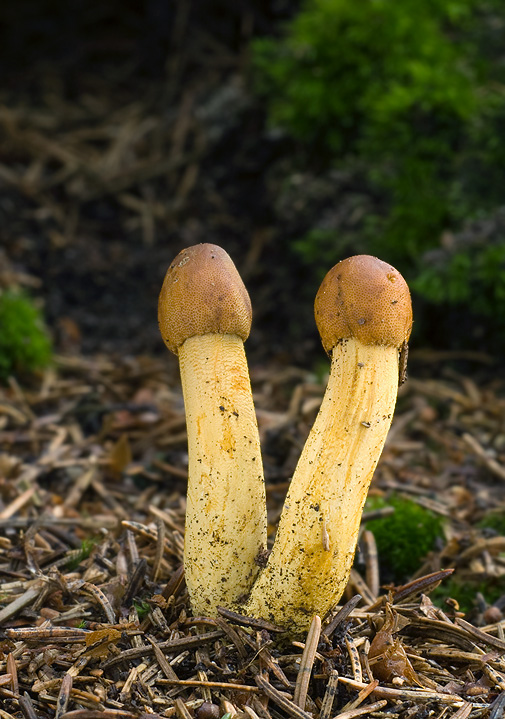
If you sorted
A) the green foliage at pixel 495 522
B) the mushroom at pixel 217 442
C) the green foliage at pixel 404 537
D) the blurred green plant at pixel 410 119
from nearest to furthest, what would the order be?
the mushroom at pixel 217 442
the green foliage at pixel 404 537
the green foliage at pixel 495 522
the blurred green plant at pixel 410 119

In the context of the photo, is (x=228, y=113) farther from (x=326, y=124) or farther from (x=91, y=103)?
(x=91, y=103)

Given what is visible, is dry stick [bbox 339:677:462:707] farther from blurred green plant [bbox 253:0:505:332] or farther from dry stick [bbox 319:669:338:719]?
blurred green plant [bbox 253:0:505:332]

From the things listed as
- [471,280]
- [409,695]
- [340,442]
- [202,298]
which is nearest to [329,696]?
[409,695]

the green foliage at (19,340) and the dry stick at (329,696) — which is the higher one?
the green foliage at (19,340)

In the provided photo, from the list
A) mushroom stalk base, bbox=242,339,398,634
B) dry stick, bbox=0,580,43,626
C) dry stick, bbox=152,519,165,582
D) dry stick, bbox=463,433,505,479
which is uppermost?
mushroom stalk base, bbox=242,339,398,634

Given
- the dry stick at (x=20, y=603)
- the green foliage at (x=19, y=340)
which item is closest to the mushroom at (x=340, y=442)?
the dry stick at (x=20, y=603)

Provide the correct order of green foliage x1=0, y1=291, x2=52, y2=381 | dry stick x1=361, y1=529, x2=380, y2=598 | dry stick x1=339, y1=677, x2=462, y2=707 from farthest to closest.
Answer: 1. green foliage x1=0, y1=291, x2=52, y2=381
2. dry stick x1=361, y1=529, x2=380, y2=598
3. dry stick x1=339, y1=677, x2=462, y2=707

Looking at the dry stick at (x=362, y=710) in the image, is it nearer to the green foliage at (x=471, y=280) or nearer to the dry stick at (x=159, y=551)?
the dry stick at (x=159, y=551)

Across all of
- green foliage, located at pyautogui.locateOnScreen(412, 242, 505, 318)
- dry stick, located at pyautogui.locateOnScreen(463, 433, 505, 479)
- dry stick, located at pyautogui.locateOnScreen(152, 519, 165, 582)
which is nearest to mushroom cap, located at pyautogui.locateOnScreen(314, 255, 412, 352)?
dry stick, located at pyautogui.locateOnScreen(152, 519, 165, 582)

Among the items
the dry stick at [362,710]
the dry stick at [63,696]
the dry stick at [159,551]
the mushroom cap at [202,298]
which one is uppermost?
the mushroom cap at [202,298]
